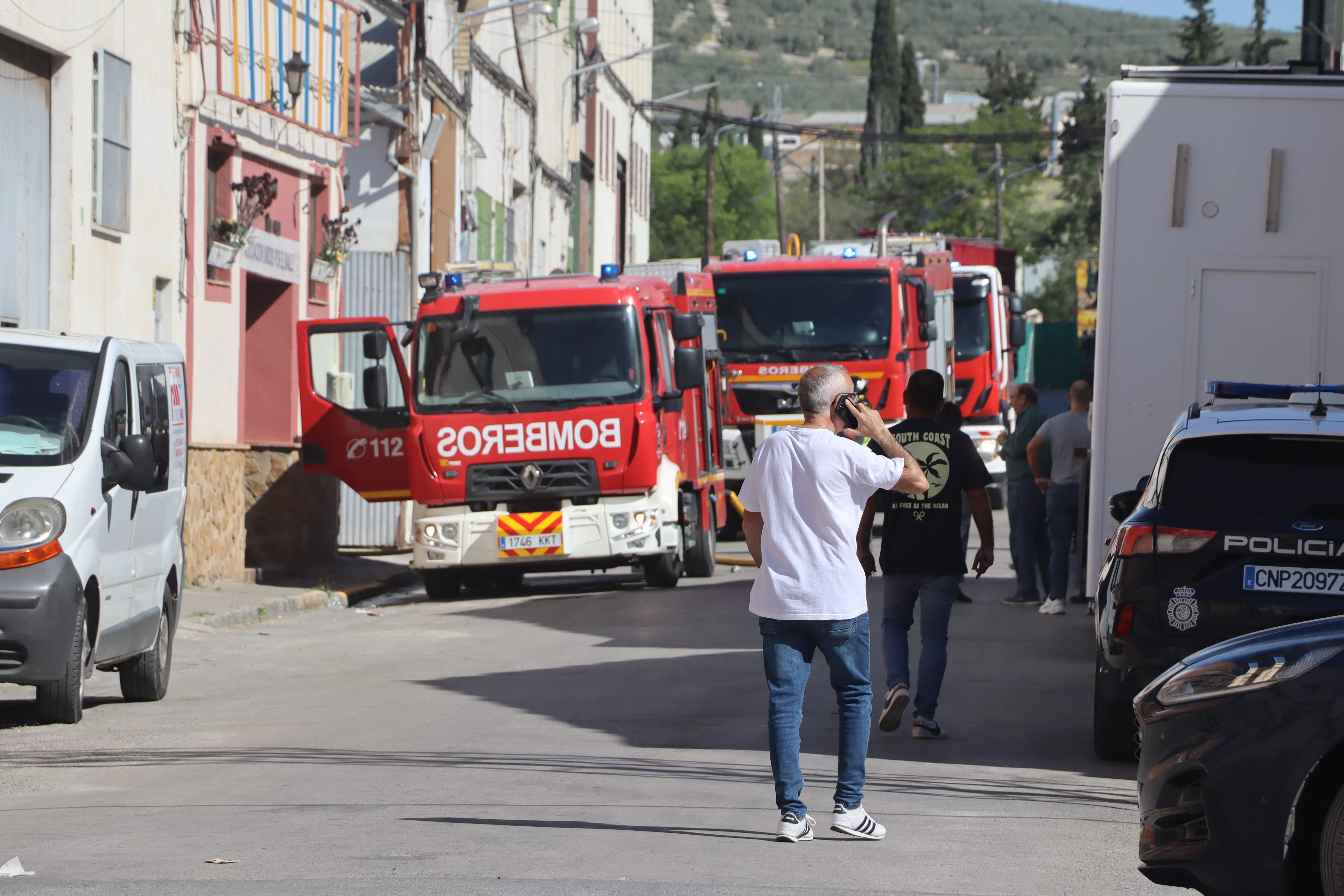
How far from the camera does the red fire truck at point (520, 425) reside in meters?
17.2

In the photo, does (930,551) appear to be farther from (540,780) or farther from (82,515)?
(82,515)

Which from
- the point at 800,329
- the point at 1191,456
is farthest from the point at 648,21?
the point at 1191,456

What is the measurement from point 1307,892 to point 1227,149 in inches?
264

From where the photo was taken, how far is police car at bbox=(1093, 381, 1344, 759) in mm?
7754

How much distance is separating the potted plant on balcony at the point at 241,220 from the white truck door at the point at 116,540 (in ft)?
31.5

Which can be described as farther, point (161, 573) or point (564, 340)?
point (564, 340)

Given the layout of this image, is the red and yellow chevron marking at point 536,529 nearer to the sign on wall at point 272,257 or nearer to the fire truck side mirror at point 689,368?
the fire truck side mirror at point 689,368

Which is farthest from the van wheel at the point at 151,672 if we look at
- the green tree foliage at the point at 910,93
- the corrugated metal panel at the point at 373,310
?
the green tree foliage at the point at 910,93

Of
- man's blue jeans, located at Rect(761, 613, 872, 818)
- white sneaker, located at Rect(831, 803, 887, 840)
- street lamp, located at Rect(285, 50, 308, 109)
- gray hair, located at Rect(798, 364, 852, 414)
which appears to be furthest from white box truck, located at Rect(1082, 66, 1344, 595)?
street lamp, located at Rect(285, 50, 308, 109)

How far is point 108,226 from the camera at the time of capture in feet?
55.6

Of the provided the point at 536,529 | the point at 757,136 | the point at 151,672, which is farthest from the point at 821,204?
the point at 151,672

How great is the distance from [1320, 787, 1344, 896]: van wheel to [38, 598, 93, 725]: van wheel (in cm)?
646

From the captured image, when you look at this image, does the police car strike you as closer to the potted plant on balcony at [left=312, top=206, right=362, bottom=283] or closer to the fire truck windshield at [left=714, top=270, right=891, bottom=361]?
the fire truck windshield at [left=714, top=270, right=891, bottom=361]

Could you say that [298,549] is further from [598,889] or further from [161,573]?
[598,889]
